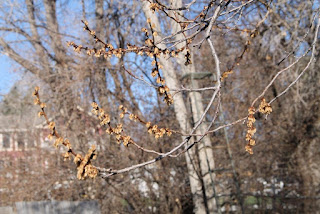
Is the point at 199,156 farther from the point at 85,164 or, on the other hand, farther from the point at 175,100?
the point at 85,164

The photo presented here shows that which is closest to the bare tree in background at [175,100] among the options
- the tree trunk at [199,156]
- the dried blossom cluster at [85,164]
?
the tree trunk at [199,156]

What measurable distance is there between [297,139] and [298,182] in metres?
1.39

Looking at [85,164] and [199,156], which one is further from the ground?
[199,156]

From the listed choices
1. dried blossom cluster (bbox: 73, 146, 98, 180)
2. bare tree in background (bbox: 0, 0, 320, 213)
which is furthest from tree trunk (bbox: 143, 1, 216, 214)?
dried blossom cluster (bbox: 73, 146, 98, 180)

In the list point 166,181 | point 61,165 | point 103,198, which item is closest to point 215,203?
point 166,181

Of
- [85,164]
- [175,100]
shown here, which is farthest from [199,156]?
[85,164]

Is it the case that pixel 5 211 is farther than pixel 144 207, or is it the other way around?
pixel 144 207

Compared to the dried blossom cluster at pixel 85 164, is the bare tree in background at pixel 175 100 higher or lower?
higher

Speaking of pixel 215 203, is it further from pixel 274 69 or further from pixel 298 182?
pixel 274 69

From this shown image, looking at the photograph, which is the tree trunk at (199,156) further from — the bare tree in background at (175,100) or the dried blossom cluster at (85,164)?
the dried blossom cluster at (85,164)

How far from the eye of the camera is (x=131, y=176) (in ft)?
27.5

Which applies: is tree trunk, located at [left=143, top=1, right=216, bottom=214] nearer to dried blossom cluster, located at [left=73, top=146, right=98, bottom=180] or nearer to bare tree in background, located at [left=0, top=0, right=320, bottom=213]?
bare tree in background, located at [left=0, top=0, right=320, bottom=213]

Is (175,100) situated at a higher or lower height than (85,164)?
higher

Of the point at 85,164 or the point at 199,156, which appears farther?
the point at 199,156
